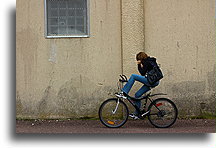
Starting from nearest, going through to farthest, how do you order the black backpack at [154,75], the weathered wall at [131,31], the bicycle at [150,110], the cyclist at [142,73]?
the black backpack at [154,75] < the cyclist at [142,73] < the bicycle at [150,110] < the weathered wall at [131,31]

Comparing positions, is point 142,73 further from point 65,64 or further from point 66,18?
point 66,18

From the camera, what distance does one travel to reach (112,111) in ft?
26.1

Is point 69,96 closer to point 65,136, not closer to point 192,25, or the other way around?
point 65,136

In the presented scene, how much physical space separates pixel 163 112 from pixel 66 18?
3.13 m

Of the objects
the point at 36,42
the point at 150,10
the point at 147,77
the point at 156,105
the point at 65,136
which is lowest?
the point at 65,136

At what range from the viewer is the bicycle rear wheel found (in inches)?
309

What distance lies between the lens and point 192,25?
8.73m

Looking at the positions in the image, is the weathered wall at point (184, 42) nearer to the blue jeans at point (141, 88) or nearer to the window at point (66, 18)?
the blue jeans at point (141, 88)

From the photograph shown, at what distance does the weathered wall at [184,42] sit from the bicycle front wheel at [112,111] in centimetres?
149

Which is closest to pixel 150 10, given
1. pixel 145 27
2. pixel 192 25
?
pixel 145 27

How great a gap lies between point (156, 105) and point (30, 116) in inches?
121

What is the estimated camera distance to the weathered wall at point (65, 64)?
Answer: 877cm

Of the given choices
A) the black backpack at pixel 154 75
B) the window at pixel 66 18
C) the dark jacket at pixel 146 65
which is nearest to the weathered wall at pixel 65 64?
the window at pixel 66 18

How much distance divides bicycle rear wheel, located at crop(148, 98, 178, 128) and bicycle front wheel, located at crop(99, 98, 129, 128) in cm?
55
